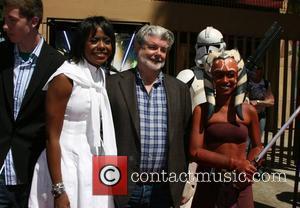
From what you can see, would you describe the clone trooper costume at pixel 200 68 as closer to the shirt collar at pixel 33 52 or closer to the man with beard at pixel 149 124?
the man with beard at pixel 149 124

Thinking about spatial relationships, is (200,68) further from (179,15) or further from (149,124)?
(179,15)

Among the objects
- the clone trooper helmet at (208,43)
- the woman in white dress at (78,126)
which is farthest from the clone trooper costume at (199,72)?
the woman in white dress at (78,126)

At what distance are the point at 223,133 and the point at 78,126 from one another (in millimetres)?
922

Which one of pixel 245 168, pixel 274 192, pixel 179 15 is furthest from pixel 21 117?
pixel 179 15

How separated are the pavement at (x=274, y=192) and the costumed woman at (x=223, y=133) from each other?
243 centimetres

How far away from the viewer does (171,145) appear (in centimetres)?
290

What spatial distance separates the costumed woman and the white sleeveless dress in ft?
2.11

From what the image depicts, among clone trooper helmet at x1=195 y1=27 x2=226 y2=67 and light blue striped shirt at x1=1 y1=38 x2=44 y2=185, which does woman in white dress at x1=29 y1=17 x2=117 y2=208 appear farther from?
clone trooper helmet at x1=195 y1=27 x2=226 y2=67

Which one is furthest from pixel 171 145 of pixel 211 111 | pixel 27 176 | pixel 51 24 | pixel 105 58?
pixel 51 24

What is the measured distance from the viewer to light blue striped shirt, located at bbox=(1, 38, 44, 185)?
2754 mm

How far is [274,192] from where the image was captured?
6098mm

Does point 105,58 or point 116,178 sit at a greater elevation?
point 105,58

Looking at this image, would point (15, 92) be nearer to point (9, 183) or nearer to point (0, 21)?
point (9, 183)

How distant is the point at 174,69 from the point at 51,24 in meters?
1.92
